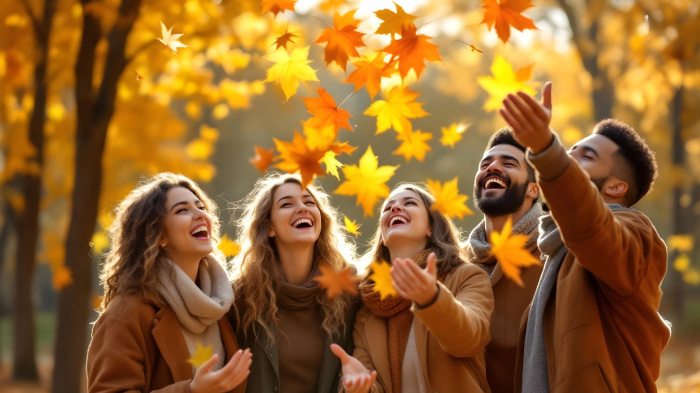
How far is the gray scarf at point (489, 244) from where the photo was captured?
3.94 metres

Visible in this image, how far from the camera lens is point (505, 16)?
3.02 m

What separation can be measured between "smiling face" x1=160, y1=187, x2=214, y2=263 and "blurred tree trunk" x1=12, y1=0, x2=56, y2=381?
15.5 feet

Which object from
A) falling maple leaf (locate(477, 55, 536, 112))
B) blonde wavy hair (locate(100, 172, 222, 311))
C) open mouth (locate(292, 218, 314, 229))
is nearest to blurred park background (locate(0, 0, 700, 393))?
falling maple leaf (locate(477, 55, 536, 112))

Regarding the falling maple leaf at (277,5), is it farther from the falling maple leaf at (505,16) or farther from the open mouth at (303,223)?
the open mouth at (303,223)

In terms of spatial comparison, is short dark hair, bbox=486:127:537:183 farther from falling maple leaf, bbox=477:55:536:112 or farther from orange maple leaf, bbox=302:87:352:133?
orange maple leaf, bbox=302:87:352:133

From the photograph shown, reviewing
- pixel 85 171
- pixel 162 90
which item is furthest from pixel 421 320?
pixel 162 90

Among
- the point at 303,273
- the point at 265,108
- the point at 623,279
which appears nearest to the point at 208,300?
the point at 303,273

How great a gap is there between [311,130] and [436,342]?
3.82 ft

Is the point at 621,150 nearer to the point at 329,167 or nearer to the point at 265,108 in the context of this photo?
the point at 329,167

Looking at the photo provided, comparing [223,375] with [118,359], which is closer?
[223,375]

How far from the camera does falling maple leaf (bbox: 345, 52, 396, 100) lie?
3320 mm

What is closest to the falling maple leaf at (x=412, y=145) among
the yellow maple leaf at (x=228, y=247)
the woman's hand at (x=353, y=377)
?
the woman's hand at (x=353, y=377)

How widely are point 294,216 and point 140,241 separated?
780 mm

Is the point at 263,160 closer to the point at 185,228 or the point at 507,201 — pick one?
the point at 185,228
